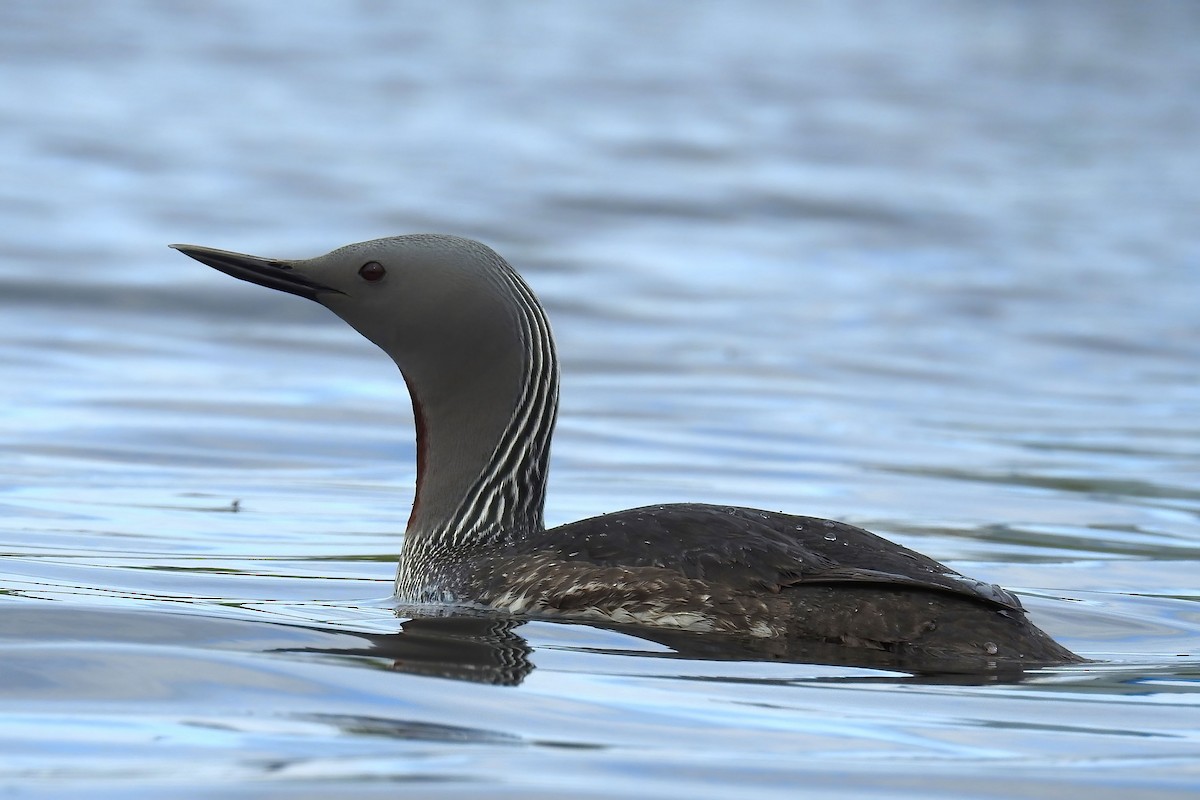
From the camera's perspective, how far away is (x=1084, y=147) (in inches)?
1179

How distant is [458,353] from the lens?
5.90m

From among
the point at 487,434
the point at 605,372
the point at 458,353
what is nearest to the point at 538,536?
the point at 487,434

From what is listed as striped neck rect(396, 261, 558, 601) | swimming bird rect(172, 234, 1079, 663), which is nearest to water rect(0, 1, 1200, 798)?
swimming bird rect(172, 234, 1079, 663)

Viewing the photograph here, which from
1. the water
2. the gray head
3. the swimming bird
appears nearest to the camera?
the water

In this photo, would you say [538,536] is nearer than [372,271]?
Yes

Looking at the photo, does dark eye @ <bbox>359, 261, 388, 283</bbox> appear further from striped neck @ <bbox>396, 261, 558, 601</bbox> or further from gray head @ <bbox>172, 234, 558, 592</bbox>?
striped neck @ <bbox>396, 261, 558, 601</bbox>

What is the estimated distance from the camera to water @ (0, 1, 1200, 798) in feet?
13.6

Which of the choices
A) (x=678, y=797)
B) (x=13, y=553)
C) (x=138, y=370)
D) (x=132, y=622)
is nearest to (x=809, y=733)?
(x=678, y=797)

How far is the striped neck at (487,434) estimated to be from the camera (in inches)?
233

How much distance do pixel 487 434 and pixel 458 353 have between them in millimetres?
255

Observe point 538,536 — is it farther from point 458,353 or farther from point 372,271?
point 372,271

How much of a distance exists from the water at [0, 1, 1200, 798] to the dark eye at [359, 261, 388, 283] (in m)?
0.95

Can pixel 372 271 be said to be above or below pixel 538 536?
above

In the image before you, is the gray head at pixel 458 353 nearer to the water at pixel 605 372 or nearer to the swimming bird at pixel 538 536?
the swimming bird at pixel 538 536
